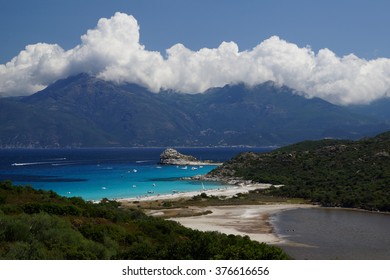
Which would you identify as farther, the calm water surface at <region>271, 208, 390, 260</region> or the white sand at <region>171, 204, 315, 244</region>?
the white sand at <region>171, 204, 315, 244</region>

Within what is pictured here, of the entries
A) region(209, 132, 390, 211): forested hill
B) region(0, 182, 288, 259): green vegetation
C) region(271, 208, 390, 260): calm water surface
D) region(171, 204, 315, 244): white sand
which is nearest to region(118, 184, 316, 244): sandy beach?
region(171, 204, 315, 244): white sand

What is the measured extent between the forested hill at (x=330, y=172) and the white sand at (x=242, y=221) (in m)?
10.7

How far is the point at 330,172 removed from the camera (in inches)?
4321

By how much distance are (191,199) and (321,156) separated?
58.1m

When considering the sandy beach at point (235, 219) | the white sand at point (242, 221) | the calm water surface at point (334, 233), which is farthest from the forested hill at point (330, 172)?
the white sand at point (242, 221)

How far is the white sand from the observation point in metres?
50.6

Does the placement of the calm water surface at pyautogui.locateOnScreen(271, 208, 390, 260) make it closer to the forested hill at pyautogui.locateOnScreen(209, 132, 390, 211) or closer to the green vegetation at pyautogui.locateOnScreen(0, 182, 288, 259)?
the forested hill at pyautogui.locateOnScreen(209, 132, 390, 211)

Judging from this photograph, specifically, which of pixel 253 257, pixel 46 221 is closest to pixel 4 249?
pixel 46 221

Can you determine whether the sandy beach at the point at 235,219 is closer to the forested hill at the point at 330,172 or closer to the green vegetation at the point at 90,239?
the forested hill at the point at 330,172

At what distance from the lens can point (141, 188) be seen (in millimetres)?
111375

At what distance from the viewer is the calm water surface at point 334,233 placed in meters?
40.7

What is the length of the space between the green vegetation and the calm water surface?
14840 millimetres

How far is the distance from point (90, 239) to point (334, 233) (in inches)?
1359

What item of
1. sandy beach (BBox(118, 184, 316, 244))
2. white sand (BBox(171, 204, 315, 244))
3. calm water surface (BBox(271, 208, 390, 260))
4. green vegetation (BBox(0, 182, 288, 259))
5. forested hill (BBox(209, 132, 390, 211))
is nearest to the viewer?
green vegetation (BBox(0, 182, 288, 259))
